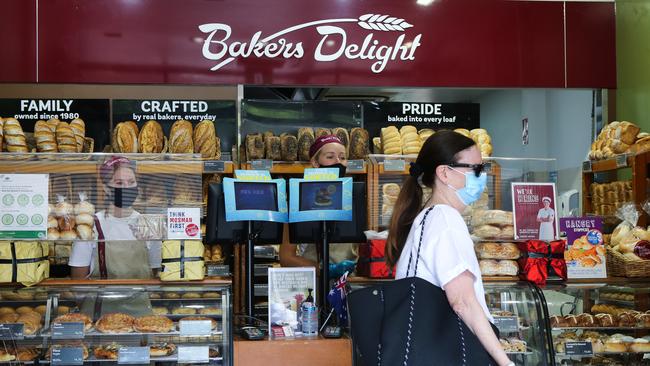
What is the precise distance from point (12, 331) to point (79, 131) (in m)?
2.39

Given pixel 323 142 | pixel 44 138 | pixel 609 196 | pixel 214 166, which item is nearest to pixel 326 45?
pixel 323 142

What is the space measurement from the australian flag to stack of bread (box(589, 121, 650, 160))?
2.45m

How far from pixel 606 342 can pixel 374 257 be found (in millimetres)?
1141

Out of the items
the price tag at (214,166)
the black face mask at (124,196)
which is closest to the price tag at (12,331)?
the black face mask at (124,196)

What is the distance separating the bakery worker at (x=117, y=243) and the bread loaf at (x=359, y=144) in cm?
213

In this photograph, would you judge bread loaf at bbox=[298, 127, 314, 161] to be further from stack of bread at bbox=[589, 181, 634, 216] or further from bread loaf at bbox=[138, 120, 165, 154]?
stack of bread at bbox=[589, 181, 634, 216]

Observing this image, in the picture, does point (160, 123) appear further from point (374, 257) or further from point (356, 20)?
point (374, 257)

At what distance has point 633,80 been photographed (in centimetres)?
583

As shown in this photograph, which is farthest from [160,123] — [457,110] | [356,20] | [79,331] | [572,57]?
[572,57]

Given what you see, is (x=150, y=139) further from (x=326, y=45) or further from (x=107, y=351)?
(x=107, y=351)

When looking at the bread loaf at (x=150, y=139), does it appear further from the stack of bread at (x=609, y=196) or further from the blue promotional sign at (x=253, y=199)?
the stack of bread at (x=609, y=196)

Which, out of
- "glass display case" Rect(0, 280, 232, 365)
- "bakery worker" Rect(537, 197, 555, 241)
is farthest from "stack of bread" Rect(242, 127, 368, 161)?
"glass display case" Rect(0, 280, 232, 365)

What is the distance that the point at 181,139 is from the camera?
541 cm

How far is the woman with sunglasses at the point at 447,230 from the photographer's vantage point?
219 centimetres
